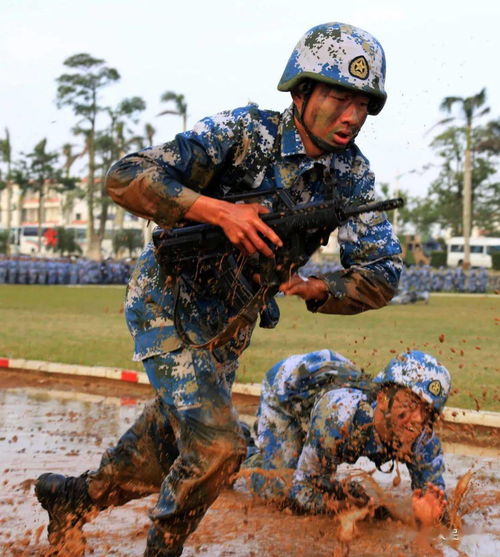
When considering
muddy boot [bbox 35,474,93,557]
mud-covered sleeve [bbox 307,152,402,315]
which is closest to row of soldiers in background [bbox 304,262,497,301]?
muddy boot [bbox 35,474,93,557]

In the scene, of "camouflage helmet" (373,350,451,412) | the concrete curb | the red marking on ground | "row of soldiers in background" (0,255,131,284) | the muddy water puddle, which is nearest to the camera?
the muddy water puddle

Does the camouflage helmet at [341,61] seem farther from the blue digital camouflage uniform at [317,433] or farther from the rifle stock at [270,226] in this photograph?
the blue digital camouflage uniform at [317,433]

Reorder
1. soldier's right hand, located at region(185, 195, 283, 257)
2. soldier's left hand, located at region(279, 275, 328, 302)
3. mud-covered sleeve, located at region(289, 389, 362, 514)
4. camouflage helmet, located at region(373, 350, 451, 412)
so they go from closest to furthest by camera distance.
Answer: soldier's right hand, located at region(185, 195, 283, 257), soldier's left hand, located at region(279, 275, 328, 302), camouflage helmet, located at region(373, 350, 451, 412), mud-covered sleeve, located at region(289, 389, 362, 514)

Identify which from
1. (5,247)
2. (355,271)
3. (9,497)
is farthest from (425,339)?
(5,247)

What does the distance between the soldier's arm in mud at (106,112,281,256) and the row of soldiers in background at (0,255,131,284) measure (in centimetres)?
3841

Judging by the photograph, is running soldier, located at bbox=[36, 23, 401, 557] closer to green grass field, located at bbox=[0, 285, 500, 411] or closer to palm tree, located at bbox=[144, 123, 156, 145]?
green grass field, located at bbox=[0, 285, 500, 411]

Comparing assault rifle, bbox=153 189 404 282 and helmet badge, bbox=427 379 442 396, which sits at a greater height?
assault rifle, bbox=153 189 404 282

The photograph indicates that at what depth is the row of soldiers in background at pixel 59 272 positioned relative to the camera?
43.0m

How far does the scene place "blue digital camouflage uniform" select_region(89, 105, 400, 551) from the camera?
392 cm

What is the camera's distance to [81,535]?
4699mm

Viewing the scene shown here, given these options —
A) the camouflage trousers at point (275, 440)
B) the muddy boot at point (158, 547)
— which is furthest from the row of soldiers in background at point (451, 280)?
the muddy boot at point (158, 547)

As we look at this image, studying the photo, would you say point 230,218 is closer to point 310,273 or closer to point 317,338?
point 317,338

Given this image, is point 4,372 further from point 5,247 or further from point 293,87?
point 5,247

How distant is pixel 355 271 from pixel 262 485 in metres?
2.11
